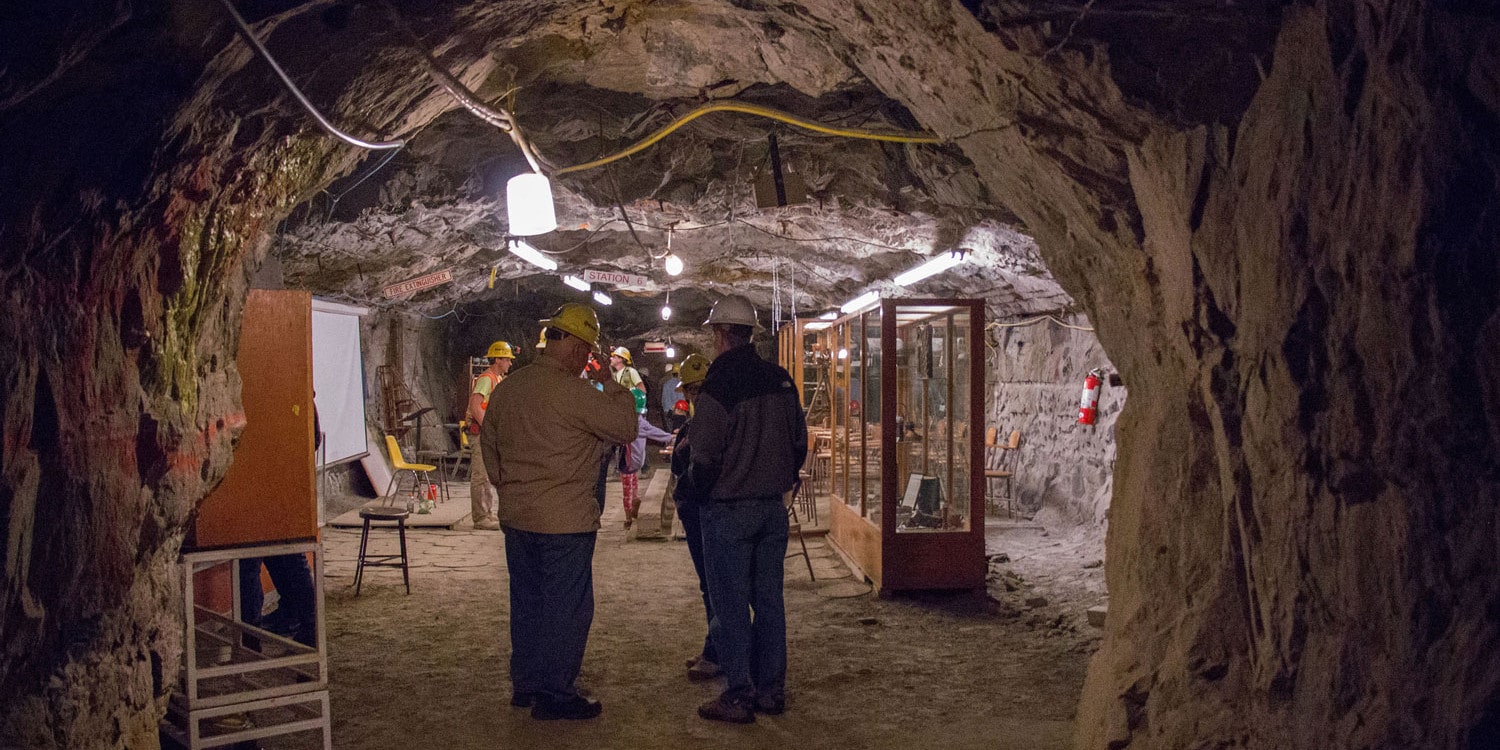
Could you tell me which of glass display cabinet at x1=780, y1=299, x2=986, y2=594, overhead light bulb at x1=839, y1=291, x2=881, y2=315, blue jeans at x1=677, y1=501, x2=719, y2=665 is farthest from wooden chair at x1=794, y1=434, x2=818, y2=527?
blue jeans at x1=677, y1=501, x2=719, y2=665

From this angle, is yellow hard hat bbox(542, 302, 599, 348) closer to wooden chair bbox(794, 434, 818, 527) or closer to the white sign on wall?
wooden chair bbox(794, 434, 818, 527)

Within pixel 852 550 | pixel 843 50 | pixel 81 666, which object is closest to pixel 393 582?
pixel 852 550

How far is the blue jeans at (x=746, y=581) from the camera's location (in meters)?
4.39

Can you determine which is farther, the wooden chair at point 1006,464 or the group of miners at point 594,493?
the wooden chair at point 1006,464

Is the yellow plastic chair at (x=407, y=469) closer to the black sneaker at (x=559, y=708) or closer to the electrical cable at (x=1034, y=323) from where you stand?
the electrical cable at (x=1034, y=323)

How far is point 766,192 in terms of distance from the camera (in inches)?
293

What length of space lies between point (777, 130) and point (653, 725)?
4.68 meters

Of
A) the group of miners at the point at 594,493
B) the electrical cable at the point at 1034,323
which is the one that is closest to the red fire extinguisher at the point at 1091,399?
the electrical cable at the point at 1034,323

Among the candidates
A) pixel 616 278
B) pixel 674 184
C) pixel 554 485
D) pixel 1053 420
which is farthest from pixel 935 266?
pixel 554 485

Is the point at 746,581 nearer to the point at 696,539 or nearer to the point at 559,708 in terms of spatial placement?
the point at 696,539

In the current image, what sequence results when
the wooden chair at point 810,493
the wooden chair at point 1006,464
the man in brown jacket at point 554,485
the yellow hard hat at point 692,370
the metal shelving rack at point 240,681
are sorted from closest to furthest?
the metal shelving rack at point 240,681 → the man in brown jacket at point 554,485 → the yellow hard hat at point 692,370 → the wooden chair at point 810,493 → the wooden chair at point 1006,464

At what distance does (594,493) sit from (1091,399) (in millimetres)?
7096

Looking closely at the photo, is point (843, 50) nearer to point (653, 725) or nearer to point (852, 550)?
point (653, 725)

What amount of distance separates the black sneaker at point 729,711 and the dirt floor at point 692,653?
0.04 metres
